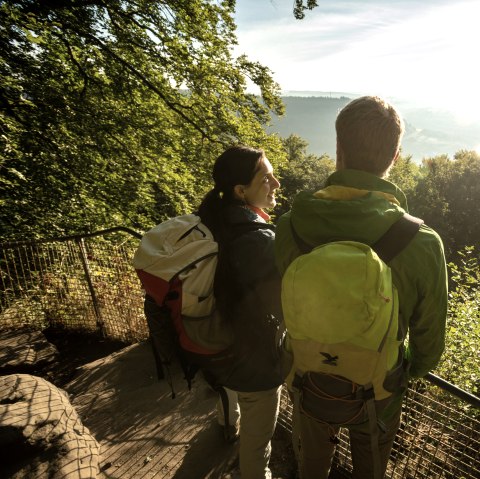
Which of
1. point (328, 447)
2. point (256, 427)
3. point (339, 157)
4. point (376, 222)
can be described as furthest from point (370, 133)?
point (256, 427)

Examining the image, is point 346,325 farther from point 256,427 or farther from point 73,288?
point 73,288

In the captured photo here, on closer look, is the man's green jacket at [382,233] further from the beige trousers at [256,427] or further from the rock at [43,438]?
the rock at [43,438]

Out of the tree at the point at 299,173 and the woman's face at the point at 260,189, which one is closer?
the woman's face at the point at 260,189

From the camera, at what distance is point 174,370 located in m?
3.76

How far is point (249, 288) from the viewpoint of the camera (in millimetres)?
1691

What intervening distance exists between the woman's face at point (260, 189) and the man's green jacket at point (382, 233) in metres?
0.51

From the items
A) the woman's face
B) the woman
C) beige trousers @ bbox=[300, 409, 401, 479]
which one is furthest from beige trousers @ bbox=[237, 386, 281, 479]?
the woman's face

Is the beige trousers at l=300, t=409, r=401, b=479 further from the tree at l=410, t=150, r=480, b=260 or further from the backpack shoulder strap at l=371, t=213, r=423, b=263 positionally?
the tree at l=410, t=150, r=480, b=260

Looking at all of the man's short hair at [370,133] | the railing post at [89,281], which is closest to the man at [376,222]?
the man's short hair at [370,133]

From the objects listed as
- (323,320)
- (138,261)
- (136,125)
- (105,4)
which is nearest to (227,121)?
(136,125)

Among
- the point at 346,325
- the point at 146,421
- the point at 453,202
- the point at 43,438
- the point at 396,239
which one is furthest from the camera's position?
the point at 453,202

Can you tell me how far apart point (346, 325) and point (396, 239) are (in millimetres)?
376

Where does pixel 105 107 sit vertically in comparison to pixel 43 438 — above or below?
above

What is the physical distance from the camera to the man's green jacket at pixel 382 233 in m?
1.27
